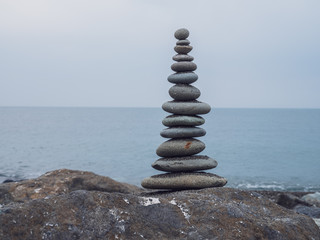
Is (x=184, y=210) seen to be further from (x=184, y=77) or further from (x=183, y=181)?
(x=184, y=77)

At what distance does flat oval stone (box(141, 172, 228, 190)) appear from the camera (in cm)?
Answer: 959

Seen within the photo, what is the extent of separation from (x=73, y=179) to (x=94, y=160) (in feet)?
115

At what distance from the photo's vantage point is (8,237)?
5.18 m

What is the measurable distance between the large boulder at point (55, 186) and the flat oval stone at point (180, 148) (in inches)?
146

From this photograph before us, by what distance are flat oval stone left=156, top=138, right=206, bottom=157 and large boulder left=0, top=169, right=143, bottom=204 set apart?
3716mm

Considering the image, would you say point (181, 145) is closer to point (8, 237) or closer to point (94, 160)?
point (8, 237)

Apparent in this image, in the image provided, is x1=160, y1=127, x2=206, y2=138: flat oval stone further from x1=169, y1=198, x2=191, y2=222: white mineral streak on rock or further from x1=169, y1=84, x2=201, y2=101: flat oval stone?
x1=169, y1=198, x2=191, y2=222: white mineral streak on rock

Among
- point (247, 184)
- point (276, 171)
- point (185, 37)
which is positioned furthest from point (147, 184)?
point (276, 171)

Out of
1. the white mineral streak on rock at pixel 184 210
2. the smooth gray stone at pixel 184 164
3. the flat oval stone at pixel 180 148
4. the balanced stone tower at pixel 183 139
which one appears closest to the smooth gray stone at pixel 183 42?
the balanced stone tower at pixel 183 139

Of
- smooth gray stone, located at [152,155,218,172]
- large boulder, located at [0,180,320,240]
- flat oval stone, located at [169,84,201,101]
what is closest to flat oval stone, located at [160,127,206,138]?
smooth gray stone, located at [152,155,218,172]

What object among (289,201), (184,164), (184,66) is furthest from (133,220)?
(289,201)

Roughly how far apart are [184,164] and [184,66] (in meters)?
2.17

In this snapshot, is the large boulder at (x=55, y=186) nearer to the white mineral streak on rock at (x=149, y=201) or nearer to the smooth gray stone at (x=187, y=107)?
the smooth gray stone at (x=187, y=107)

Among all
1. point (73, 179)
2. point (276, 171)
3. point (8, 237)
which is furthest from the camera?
point (276, 171)
